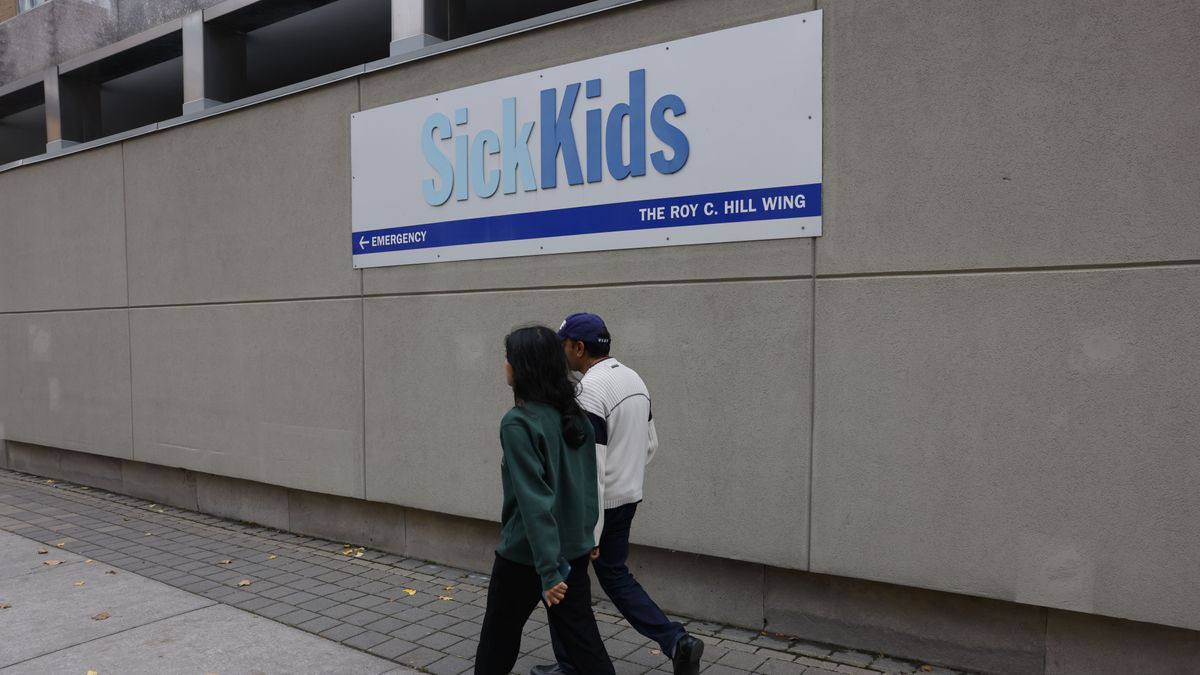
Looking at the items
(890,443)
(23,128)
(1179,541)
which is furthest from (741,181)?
(23,128)

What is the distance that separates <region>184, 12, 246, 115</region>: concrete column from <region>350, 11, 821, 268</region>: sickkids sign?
2392 millimetres

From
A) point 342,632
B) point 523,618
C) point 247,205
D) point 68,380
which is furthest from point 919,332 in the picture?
point 68,380

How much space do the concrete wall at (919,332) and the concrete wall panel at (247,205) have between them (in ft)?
1.86

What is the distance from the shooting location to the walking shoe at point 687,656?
3.63 m

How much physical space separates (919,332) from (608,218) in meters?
1.91

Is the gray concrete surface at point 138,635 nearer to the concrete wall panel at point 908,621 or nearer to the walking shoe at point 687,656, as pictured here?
the walking shoe at point 687,656

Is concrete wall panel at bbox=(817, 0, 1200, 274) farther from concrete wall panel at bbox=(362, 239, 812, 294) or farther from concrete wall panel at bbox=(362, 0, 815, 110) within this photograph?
concrete wall panel at bbox=(362, 0, 815, 110)

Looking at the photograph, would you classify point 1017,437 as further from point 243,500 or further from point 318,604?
point 243,500

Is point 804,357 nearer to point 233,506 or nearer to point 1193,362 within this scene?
point 1193,362

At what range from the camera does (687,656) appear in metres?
3.63

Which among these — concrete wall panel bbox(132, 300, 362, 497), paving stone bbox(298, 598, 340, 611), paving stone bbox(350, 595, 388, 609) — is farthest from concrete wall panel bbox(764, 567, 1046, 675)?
concrete wall panel bbox(132, 300, 362, 497)

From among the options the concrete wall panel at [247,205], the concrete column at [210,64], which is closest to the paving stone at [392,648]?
the concrete wall panel at [247,205]

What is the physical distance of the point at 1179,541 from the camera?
3.40 meters

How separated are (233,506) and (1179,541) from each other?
7180 mm
